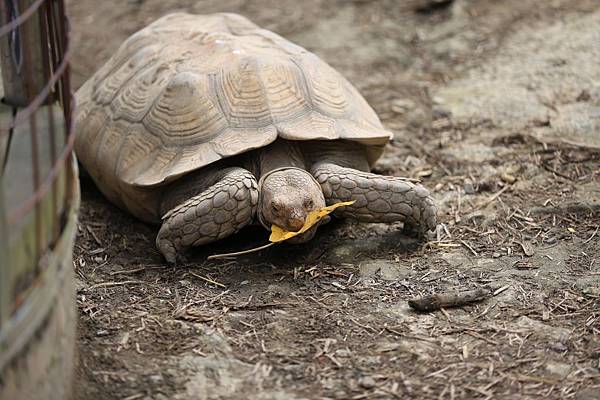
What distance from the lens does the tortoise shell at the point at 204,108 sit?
4590 millimetres

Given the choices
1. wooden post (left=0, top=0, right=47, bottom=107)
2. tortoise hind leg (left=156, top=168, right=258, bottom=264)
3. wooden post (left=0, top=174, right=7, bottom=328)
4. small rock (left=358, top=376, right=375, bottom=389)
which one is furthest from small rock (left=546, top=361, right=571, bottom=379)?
wooden post (left=0, top=0, right=47, bottom=107)

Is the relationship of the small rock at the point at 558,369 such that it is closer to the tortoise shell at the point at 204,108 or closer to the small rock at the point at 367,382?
the small rock at the point at 367,382

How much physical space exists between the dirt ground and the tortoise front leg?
156mm

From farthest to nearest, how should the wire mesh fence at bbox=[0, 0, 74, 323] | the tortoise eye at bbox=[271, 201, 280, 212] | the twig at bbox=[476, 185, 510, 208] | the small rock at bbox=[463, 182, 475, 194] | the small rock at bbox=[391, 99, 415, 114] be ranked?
1. the small rock at bbox=[391, 99, 415, 114]
2. the small rock at bbox=[463, 182, 475, 194]
3. the twig at bbox=[476, 185, 510, 208]
4. the tortoise eye at bbox=[271, 201, 280, 212]
5. the wire mesh fence at bbox=[0, 0, 74, 323]

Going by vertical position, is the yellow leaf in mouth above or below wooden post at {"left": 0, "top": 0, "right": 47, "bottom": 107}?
below

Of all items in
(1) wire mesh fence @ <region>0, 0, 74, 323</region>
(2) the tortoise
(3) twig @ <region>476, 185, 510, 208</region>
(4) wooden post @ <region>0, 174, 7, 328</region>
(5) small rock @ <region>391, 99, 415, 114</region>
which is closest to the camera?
(4) wooden post @ <region>0, 174, 7, 328</region>

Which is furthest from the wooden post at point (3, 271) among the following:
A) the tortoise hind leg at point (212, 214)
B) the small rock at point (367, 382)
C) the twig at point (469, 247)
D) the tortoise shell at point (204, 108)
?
the twig at point (469, 247)

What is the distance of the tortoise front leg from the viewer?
14.9ft

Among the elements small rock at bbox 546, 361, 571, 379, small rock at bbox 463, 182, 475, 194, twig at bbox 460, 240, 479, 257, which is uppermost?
small rock at bbox 546, 361, 571, 379

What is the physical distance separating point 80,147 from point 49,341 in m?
2.22

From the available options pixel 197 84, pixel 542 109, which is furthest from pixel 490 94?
pixel 197 84

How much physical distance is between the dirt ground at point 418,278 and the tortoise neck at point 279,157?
1.15ft

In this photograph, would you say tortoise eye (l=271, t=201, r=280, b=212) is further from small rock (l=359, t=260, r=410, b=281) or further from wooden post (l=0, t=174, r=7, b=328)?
wooden post (l=0, t=174, r=7, b=328)

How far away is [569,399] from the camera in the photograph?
349 cm
